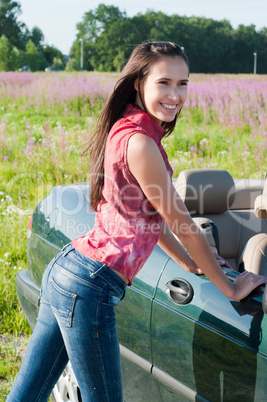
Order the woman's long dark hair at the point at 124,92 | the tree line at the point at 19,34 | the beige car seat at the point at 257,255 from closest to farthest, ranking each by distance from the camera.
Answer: the woman's long dark hair at the point at 124,92 → the beige car seat at the point at 257,255 → the tree line at the point at 19,34

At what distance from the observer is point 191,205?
267 cm

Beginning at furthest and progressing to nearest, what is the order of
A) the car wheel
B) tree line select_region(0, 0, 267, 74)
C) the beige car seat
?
1. tree line select_region(0, 0, 267, 74)
2. the car wheel
3. the beige car seat

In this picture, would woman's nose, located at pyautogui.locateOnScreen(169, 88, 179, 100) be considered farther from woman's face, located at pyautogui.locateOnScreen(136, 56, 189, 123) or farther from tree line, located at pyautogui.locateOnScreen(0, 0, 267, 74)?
tree line, located at pyautogui.locateOnScreen(0, 0, 267, 74)

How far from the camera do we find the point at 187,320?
192cm

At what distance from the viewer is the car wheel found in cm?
238

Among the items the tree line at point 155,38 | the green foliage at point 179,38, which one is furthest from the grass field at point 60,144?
the green foliage at point 179,38

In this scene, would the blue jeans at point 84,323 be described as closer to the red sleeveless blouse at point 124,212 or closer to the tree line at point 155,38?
the red sleeveless blouse at point 124,212

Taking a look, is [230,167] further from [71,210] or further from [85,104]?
[85,104]

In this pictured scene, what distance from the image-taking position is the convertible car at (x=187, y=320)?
1.74 metres

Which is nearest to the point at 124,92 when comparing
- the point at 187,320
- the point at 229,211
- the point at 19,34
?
the point at 187,320

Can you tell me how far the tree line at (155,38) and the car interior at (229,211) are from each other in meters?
77.7

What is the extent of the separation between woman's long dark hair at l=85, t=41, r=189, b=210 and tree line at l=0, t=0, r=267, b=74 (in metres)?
79.0

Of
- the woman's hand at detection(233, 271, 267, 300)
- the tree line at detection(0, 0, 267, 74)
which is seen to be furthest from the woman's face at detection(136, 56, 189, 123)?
the tree line at detection(0, 0, 267, 74)

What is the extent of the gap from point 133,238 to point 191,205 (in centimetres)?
106
